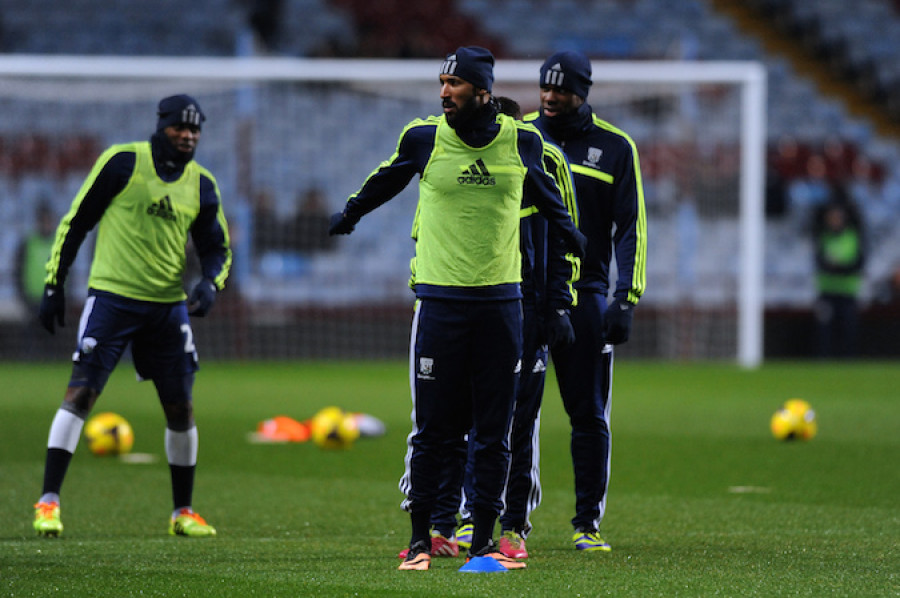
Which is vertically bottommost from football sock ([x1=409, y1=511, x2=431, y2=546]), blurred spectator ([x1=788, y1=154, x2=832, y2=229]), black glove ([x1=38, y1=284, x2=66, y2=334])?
football sock ([x1=409, y1=511, x2=431, y2=546])

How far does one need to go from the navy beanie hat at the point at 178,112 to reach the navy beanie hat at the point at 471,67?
2.06 meters

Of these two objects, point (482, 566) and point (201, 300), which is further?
point (201, 300)

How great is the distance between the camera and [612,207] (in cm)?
632

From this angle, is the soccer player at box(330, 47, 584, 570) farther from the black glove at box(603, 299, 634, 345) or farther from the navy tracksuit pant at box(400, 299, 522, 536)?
the black glove at box(603, 299, 634, 345)

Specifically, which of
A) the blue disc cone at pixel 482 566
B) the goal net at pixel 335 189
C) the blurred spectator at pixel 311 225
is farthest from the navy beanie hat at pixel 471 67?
the blurred spectator at pixel 311 225

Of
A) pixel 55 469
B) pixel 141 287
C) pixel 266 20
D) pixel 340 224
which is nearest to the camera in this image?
pixel 340 224

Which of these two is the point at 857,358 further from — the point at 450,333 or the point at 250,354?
the point at 450,333

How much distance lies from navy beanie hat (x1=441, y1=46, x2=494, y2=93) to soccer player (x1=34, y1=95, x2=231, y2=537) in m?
2.11

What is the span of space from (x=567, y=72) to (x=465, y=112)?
1.02m

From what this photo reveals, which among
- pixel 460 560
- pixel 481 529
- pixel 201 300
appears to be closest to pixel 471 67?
pixel 481 529

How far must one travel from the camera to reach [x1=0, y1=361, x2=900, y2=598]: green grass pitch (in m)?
5.20

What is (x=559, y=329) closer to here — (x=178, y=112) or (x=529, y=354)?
(x=529, y=354)

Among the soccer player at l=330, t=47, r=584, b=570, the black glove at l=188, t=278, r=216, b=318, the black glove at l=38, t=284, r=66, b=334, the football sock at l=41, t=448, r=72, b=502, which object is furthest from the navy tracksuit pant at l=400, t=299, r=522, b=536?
the black glove at l=38, t=284, r=66, b=334

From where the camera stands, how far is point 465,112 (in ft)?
17.2
